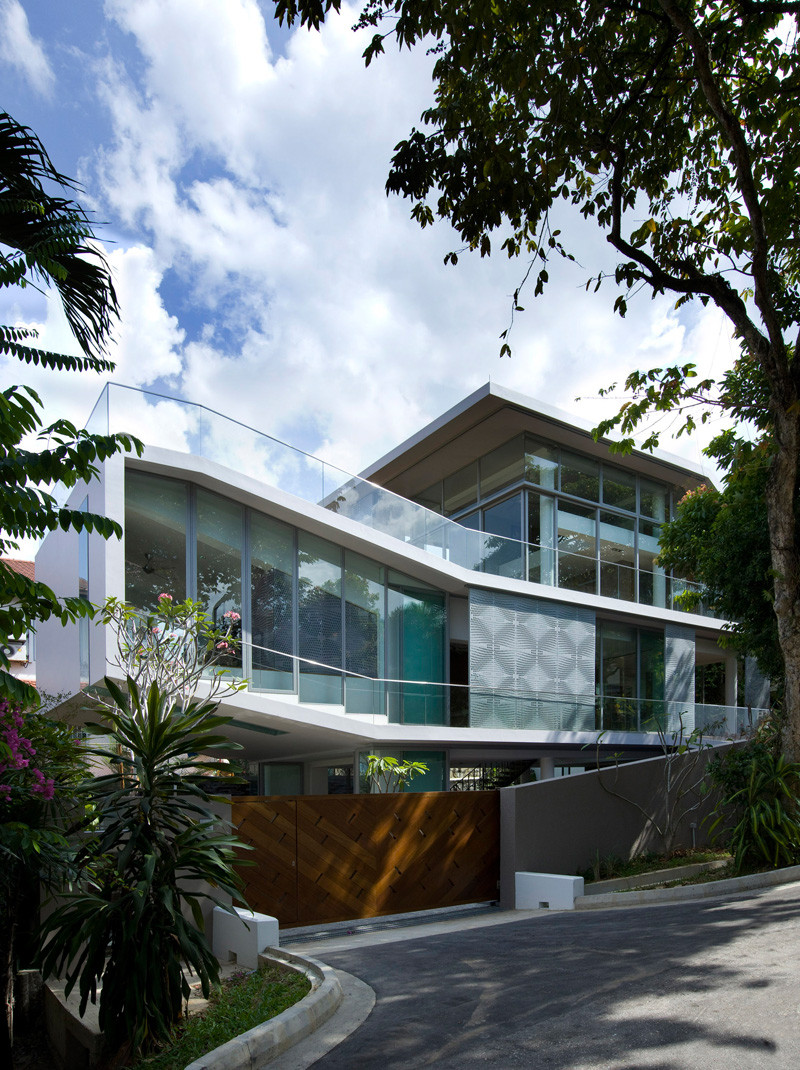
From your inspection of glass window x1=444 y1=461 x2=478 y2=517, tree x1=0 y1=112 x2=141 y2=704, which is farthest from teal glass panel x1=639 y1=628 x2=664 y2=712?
tree x1=0 y1=112 x2=141 y2=704

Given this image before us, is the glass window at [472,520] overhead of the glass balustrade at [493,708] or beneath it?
overhead

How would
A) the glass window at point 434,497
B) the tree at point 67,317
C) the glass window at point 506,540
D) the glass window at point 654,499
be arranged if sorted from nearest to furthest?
1. the tree at point 67,317
2. the glass window at point 506,540
3. the glass window at point 654,499
4. the glass window at point 434,497

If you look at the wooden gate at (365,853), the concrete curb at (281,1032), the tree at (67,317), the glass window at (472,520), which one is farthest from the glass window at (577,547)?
the tree at (67,317)

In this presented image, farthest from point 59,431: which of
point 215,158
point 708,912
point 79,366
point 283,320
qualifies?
point 283,320

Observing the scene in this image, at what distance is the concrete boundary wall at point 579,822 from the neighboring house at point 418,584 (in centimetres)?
368

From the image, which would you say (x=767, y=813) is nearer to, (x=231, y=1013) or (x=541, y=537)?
(x=231, y=1013)

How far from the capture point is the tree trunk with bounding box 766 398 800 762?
38.5 feet

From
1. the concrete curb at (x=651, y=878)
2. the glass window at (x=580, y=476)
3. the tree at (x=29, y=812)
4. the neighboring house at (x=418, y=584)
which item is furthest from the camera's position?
the glass window at (x=580, y=476)

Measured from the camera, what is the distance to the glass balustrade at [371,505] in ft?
44.7

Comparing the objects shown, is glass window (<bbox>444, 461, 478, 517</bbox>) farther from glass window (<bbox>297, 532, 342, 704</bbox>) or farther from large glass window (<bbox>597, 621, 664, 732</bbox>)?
glass window (<bbox>297, 532, 342, 704</bbox>)

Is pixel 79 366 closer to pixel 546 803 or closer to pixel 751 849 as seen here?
pixel 546 803

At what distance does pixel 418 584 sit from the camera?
18469 millimetres

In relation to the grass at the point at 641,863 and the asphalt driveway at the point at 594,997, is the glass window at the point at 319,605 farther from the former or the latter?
the asphalt driveway at the point at 594,997

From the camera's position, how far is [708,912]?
29.2 feet
